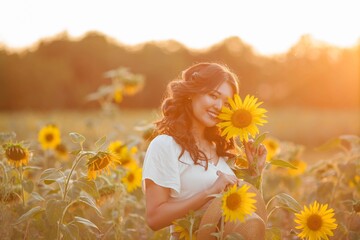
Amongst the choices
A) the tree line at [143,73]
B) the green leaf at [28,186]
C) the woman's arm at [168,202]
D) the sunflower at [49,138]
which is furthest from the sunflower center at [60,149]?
the tree line at [143,73]

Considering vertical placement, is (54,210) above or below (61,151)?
above

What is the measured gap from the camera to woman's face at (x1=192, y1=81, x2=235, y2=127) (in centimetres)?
256

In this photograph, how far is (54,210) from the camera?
2561 millimetres

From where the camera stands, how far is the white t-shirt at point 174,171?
96.6 inches

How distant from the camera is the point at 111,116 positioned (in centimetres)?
471

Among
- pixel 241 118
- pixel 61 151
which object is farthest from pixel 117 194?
pixel 61 151

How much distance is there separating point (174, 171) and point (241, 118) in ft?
1.08

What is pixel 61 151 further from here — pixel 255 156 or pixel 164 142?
pixel 255 156

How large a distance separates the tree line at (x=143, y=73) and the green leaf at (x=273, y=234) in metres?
16.6

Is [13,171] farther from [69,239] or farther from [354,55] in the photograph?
[354,55]

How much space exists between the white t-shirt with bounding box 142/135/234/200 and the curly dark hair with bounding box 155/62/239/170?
28mm

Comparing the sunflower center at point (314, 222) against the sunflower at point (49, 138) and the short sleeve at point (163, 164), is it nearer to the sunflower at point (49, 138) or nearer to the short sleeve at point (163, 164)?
the short sleeve at point (163, 164)

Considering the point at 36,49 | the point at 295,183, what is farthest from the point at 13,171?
the point at 36,49

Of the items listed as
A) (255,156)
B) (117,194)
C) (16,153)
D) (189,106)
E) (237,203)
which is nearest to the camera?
(237,203)
